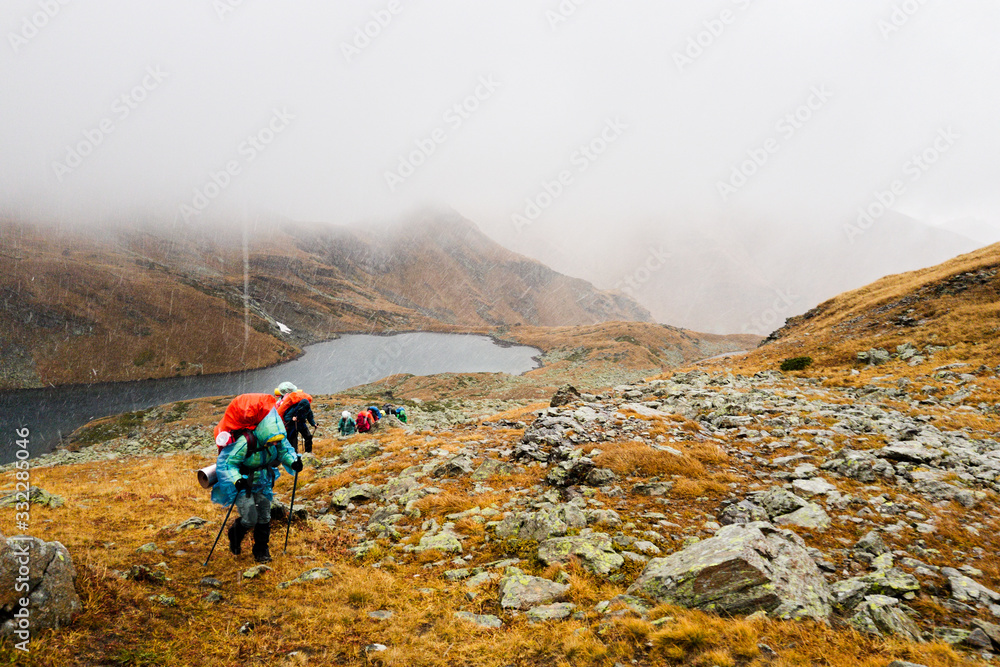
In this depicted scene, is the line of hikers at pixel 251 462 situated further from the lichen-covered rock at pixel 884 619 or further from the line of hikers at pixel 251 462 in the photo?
the lichen-covered rock at pixel 884 619

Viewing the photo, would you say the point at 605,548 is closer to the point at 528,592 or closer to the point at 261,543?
the point at 528,592

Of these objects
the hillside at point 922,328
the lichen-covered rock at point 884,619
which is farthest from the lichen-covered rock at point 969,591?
the hillside at point 922,328

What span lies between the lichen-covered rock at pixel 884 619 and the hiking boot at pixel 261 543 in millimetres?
9775

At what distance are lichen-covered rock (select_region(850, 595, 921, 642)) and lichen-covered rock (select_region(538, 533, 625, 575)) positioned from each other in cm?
313

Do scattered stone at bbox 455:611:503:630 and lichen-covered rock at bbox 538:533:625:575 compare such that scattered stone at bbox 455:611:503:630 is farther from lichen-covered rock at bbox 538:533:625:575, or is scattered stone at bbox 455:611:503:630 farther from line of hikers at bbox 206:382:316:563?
line of hikers at bbox 206:382:316:563

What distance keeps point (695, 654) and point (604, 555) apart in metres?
2.49

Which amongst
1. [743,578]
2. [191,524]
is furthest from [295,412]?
[743,578]

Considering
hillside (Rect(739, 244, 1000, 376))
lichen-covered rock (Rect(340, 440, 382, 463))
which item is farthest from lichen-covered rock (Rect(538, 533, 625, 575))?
hillside (Rect(739, 244, 1000, 376))

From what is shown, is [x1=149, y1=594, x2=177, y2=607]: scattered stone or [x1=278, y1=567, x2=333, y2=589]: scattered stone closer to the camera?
[x1=149, y1=594, x2=177, y2=607]: scattered stone

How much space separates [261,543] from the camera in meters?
7.89

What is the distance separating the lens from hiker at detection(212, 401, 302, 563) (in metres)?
7.26

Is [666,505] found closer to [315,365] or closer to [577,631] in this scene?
[577,631]

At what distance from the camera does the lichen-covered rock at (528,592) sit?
6098 mm

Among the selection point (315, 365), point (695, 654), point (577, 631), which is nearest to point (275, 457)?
point (577, 631)
